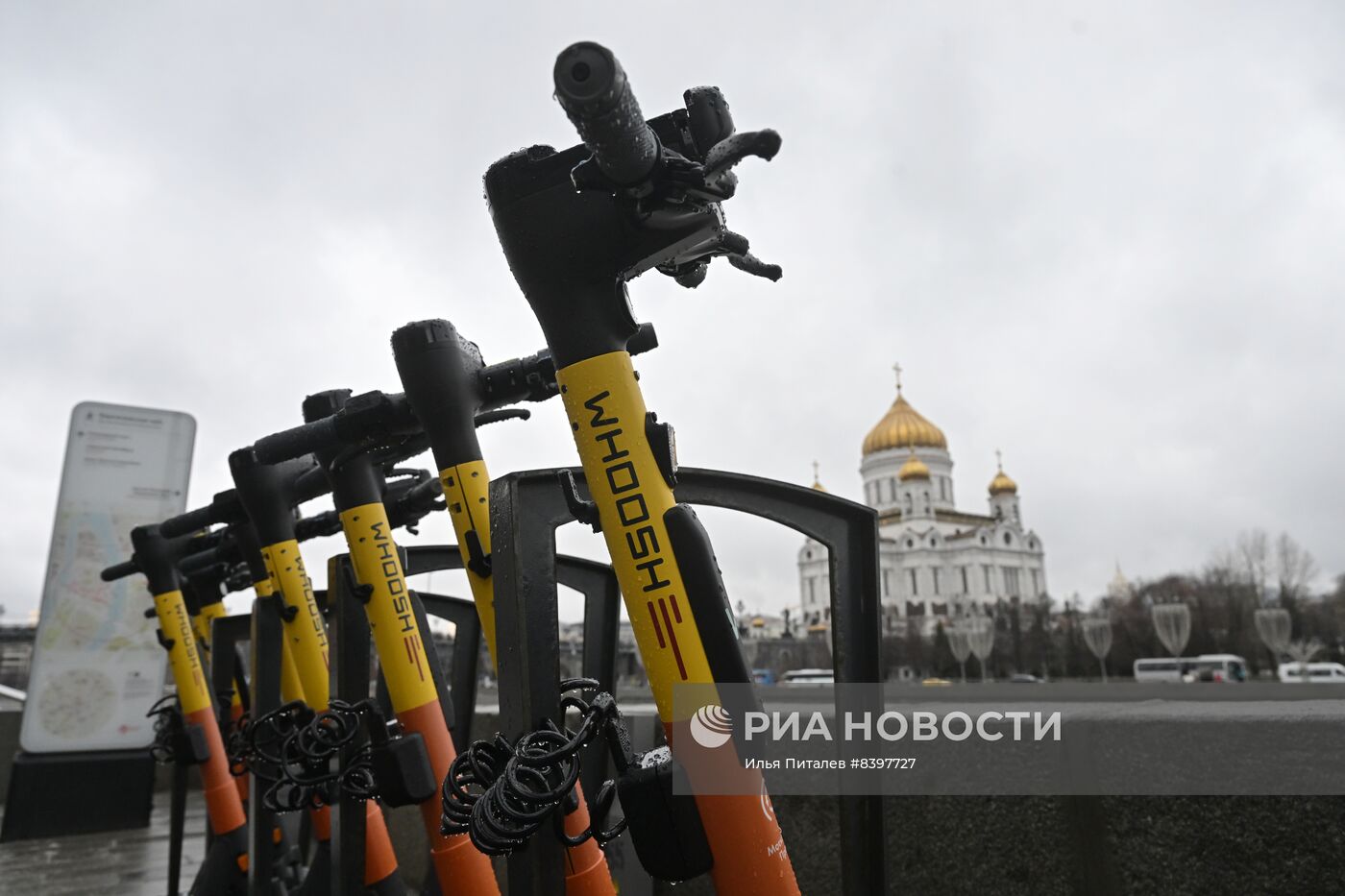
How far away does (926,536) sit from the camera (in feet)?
290

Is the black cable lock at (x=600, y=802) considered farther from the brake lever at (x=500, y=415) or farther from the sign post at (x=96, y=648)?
the sign post at (x=96, y=648)

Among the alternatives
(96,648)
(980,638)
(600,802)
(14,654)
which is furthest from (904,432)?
(600,802)

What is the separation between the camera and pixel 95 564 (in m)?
9.73

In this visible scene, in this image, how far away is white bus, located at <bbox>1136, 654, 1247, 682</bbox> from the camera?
36.3 metres

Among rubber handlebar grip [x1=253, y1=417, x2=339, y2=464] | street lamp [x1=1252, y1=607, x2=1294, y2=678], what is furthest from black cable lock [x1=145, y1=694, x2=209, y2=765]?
street lamp [x1=1252, y1=607, x2=1294, y2=678]

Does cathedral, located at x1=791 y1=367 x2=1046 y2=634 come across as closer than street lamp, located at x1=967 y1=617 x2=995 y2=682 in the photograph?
No

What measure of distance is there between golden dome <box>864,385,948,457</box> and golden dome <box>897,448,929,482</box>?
1.47 metres

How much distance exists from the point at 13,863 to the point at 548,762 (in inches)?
321

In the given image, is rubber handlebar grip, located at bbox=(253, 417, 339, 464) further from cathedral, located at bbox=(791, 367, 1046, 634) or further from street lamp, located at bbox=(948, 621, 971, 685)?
cathedral, located at bbox=(791, 367, 1046, 634)

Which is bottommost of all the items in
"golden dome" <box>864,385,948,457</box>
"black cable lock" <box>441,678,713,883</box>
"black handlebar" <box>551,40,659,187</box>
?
"black cable lock" <box>441,678,713,883</box>

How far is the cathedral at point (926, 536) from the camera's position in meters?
87.5

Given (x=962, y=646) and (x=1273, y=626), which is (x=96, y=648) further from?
(x=962, y=646)

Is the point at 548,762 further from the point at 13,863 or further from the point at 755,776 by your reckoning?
the point at 13,863

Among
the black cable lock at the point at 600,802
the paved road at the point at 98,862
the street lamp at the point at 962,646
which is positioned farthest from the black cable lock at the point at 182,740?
the street lamp at the point at 962,646
